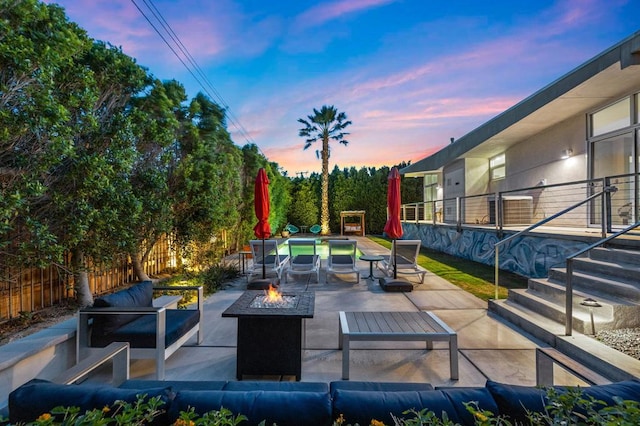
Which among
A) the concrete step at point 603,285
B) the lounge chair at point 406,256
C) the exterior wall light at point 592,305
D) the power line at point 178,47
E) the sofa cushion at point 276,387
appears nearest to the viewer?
the sofa cushion at point 276,387

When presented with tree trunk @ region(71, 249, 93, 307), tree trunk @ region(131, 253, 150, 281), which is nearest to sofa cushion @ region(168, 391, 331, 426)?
tree trunk @ region(71, 249, 93, 307)

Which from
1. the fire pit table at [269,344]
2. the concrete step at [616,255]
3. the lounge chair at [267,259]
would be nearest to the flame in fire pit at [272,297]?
the fire pit table at [269,344]

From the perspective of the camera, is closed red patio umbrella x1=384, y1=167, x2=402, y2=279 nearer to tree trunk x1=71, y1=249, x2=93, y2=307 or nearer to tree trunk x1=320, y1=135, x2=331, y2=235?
tree trunk x1=71, y1=249, x2=93, y2=307

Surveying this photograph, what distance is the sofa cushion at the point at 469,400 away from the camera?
134 cm

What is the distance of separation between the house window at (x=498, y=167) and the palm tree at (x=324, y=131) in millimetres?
10468

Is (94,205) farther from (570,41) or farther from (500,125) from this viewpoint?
(570,41)

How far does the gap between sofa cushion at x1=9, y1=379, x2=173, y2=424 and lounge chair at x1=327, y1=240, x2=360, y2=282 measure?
236 inches

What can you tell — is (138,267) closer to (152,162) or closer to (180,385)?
(152,162)

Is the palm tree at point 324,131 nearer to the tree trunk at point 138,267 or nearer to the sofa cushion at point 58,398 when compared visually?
the tree trunk at point 138,267

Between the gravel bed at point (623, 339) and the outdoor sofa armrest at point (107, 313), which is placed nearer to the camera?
the outdoor sofa armrest at point (107, 313)

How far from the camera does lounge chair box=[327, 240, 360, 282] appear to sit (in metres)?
7.30

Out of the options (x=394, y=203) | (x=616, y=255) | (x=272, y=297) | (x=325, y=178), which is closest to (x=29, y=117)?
(x=272, y=297)

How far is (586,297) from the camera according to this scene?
403 centimetres

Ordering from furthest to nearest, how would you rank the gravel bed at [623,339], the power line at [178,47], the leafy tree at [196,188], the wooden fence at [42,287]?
the power line at [178,47]
the leafy tree at [196,188]
the wooden fence at [42,287]
the gravel bed at [623,339]
